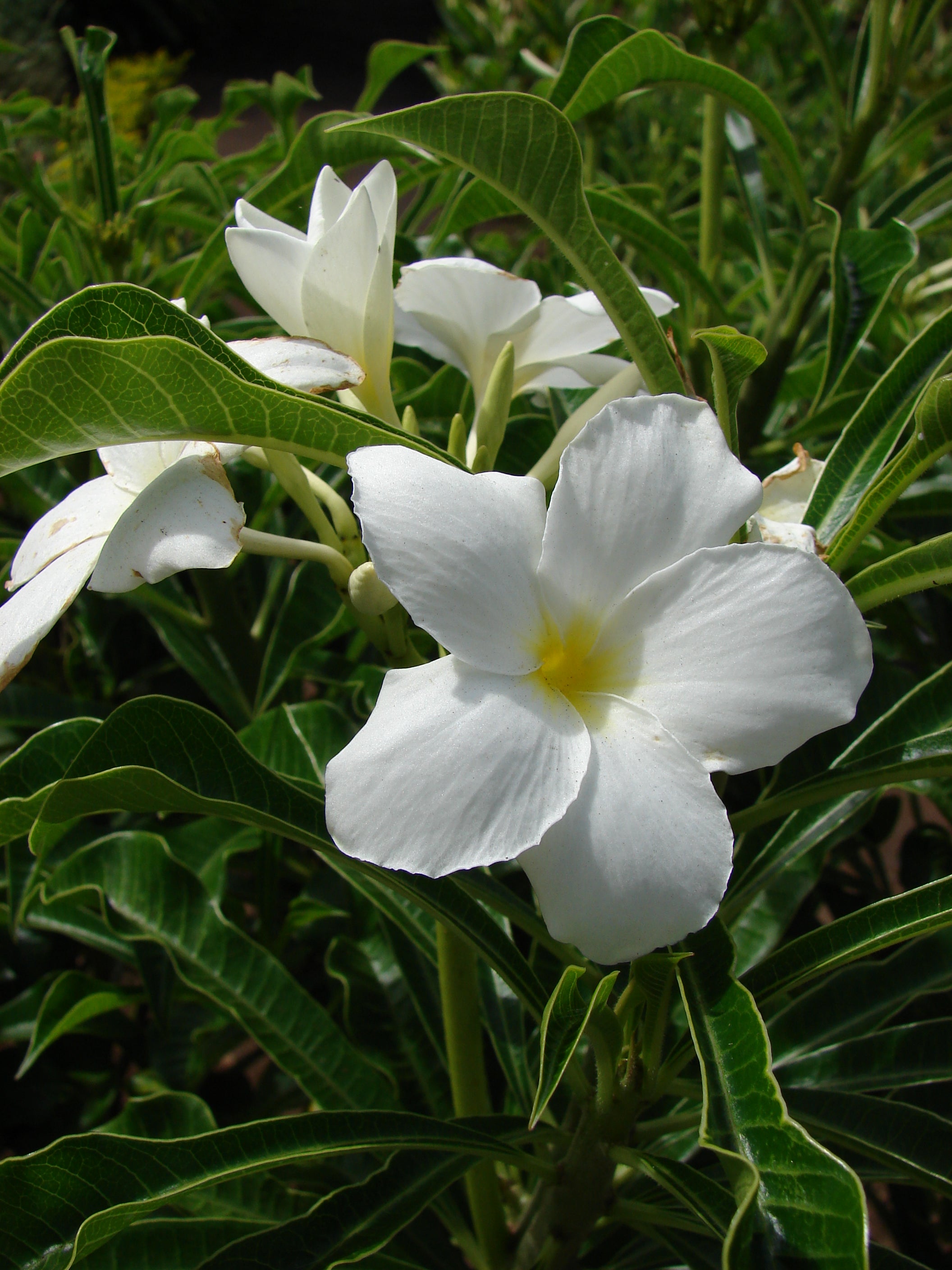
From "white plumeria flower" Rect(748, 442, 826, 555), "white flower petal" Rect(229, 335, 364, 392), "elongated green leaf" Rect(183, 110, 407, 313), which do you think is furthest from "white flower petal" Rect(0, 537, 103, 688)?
"elongated green leaf" Rect(183, 110, 407, 313)

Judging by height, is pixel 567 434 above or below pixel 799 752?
above

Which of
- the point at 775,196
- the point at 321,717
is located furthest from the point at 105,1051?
the point at 775,196

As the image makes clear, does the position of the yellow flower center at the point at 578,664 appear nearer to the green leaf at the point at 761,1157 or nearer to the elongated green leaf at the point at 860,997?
the green leaf at the point at 761,1157

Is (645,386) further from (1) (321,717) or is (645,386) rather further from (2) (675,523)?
(1) (321,717)

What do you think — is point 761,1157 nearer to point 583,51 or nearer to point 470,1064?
point 470,1064

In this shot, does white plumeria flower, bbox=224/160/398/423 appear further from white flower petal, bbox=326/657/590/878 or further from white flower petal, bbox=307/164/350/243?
white flower petal, bbox=326/657/590/878

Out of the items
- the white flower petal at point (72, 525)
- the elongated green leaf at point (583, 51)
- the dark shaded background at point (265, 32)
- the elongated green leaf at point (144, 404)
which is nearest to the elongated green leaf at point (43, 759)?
the white flower petal at point (72, 525)
